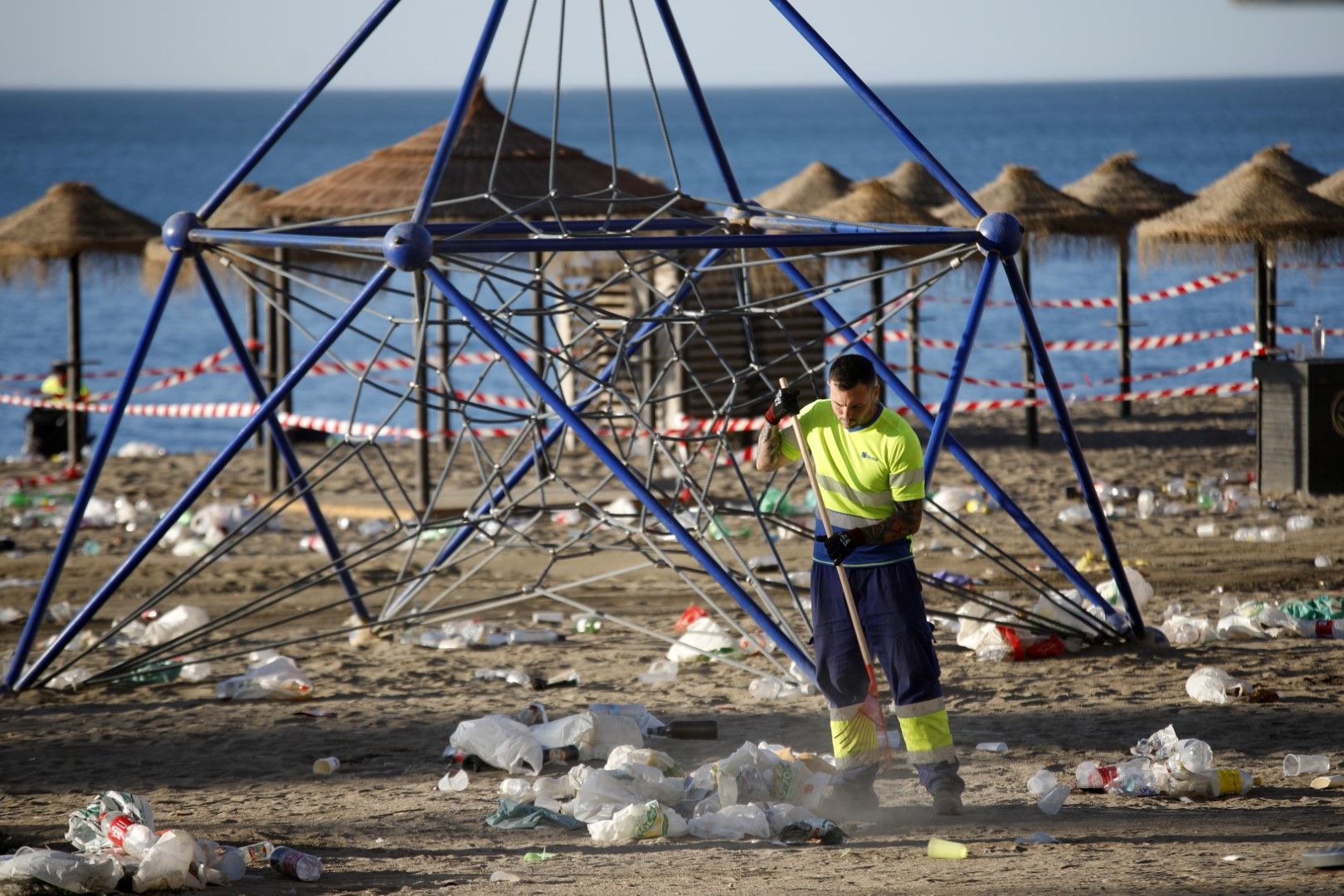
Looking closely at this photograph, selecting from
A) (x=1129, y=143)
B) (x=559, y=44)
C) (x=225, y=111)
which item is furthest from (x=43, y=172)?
(x=225, y=111)

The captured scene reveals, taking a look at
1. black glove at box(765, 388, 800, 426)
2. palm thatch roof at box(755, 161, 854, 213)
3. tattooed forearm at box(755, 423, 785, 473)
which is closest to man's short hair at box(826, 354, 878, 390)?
black glove at box(765, 388, 800, 426)

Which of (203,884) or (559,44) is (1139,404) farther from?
(203,884)

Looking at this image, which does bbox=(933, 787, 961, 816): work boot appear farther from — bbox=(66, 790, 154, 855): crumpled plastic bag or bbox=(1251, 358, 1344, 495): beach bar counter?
bbox=(1251, 358, 1344, 495): beach bar counter

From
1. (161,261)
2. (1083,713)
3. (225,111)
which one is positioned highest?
(225,111)

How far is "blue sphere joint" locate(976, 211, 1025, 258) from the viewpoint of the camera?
632 centimetres

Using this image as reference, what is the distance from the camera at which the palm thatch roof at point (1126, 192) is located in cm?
1611

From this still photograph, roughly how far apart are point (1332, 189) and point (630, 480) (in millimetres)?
11359

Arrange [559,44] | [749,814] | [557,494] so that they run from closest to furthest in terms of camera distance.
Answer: [749,814], [559,44], [557,494]

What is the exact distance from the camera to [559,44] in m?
7.05

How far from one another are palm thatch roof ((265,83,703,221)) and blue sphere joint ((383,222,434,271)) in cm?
537

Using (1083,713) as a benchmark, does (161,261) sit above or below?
above

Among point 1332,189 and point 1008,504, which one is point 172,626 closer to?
point 1008,504

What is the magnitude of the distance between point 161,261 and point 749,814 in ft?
38.4

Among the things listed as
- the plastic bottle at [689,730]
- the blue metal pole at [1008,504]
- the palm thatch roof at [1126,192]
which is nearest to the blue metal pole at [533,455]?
the blue metal pole at [1008,504]
